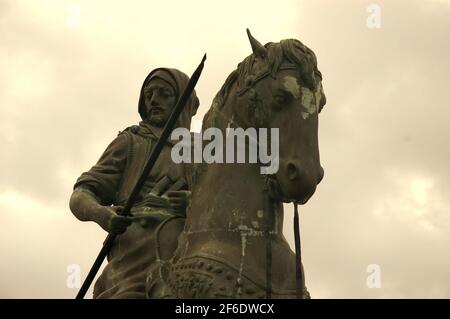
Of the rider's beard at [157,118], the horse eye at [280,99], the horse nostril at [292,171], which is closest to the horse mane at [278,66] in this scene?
the horse eye at [280,99]

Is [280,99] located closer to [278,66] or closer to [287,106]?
[287,106]

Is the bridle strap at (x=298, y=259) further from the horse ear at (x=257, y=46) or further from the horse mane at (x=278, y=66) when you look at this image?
the horse ear at (x=257, y=46)

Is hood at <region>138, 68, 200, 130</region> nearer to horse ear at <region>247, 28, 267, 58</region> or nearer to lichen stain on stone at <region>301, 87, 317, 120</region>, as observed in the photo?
horse ear at <region>247, 28, 267, 58</region>

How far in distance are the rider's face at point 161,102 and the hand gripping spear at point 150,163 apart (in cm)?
150

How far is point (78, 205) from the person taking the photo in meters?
9.46

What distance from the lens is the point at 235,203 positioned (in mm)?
7750

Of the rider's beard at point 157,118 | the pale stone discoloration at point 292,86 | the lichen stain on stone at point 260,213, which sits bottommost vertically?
the lichen stain on stone at point 260,213

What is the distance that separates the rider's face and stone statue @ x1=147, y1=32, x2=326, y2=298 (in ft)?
6.93

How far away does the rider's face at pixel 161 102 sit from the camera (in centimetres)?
1009

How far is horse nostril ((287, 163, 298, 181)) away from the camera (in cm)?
747

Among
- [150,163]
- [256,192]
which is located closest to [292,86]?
[256,192]

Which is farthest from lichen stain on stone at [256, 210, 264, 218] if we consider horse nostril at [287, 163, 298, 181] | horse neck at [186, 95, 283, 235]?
horse nostril at [287, 163, 298, 181]
